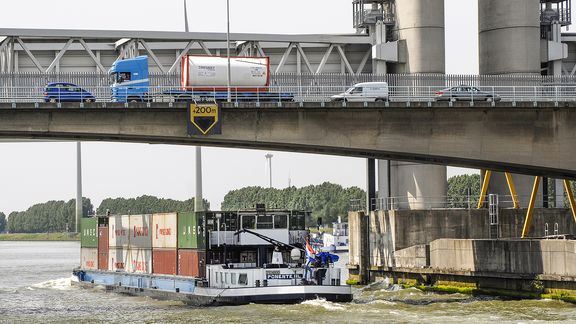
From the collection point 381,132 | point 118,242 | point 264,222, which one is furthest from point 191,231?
point 118,242

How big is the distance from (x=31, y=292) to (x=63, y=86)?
1217 inches

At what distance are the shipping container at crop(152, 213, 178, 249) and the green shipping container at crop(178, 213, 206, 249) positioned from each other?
0.96m

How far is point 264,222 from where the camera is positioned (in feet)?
225

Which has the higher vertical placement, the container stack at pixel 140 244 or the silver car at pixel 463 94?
the silver car at pixel 463 94

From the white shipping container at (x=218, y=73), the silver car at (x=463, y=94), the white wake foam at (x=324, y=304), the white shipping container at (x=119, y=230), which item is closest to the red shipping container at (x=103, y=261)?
the white shipping container at (x=119, y=230)

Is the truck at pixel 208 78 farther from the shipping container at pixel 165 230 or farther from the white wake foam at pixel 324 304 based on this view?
the white wake foam at pixel 324 304

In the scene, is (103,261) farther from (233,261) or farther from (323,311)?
(323,311)

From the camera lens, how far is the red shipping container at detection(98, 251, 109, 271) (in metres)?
90.9

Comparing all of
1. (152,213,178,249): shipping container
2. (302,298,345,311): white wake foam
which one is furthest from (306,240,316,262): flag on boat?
(152,213,178,249): shipping container

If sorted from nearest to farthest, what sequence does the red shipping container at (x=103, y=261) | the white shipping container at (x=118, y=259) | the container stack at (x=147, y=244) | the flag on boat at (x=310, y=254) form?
1. the flag on boat at (x=310, y=254)
2. the container stack at (x=147, y=244)
3. the white shipping container at (x=118, y=259)
4. the red shipping container at (x=103, y=261)

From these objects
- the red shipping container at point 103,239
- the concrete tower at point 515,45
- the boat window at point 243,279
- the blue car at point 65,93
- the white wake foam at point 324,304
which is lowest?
the white wake foam at point 324,304

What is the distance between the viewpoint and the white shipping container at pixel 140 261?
79812 millimetres

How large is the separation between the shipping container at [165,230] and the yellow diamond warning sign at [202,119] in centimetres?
1330

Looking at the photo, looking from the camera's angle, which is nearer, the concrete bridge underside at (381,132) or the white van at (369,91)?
the concrete bridge underside at (381,132)
